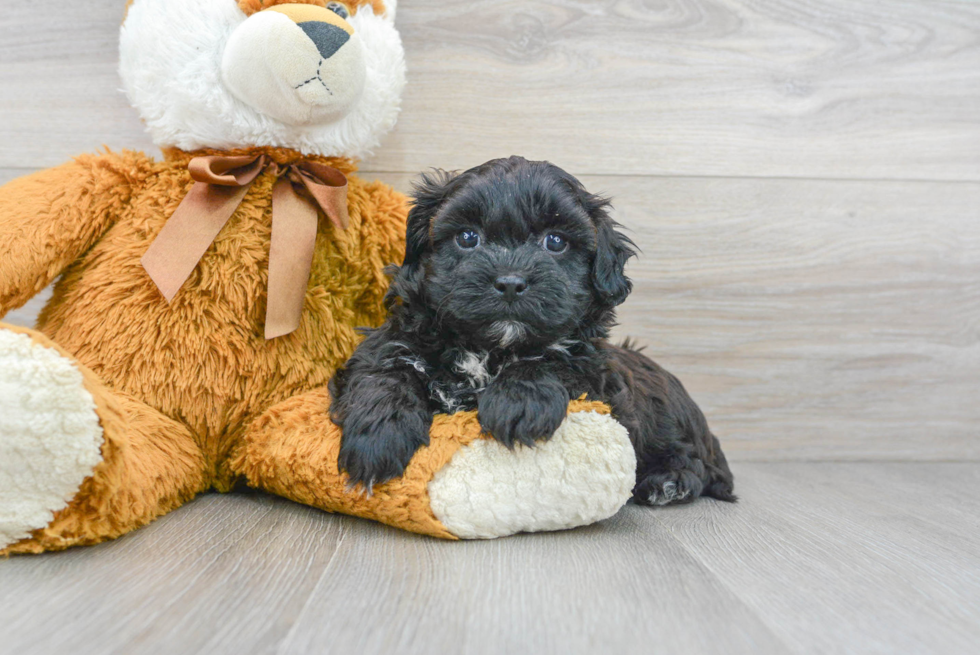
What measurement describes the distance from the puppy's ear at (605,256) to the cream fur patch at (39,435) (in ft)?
2.55

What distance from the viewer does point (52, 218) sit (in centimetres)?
127

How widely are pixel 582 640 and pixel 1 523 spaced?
78 centimetres

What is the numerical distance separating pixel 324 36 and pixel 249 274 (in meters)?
0.44

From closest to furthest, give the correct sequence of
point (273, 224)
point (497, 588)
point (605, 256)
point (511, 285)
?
point (497, 588) < point (511, 285) < point (605, 256) < point (273, 224)

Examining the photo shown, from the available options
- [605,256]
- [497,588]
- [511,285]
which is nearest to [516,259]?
[511,285]

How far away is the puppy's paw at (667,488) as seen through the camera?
1.40m

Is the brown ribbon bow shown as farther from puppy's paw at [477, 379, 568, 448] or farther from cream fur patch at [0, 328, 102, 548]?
puppy's paw at [477, 379, 568, 448]

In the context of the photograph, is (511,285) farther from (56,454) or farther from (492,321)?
(56,454)

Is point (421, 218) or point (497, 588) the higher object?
point (421, 218)

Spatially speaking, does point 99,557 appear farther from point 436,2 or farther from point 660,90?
point 660,90

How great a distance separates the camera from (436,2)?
5.63 ft

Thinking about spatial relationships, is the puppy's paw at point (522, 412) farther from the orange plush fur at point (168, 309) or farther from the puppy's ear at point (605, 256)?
the orange plush fur at point (168, 309)

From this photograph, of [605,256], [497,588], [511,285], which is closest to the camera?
[497,588]

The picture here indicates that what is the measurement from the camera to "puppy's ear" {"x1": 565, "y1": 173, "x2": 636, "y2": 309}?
1178 mm
